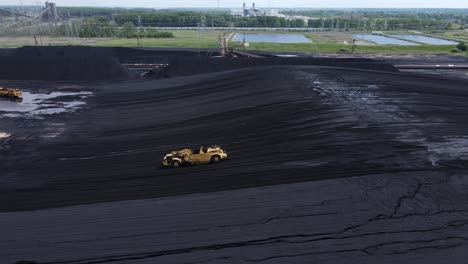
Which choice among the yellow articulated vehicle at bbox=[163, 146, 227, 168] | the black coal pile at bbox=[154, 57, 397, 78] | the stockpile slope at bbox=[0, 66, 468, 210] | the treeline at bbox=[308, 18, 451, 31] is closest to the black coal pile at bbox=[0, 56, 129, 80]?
the black coal pile at bbox=[154, 57, 397, 78]

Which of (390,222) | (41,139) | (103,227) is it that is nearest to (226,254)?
(103,227)

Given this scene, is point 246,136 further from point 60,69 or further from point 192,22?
point 192,22

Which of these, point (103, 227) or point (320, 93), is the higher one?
point (320, 93)

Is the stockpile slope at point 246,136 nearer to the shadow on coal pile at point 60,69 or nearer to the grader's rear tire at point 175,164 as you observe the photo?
the grader's rear tire at point 175,164

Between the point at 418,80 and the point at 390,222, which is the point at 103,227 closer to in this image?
the point at 390,222

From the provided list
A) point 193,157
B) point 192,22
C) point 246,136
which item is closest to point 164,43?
point 246,136

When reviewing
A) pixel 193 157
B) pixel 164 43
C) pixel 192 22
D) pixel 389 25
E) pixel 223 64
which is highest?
pixel 192 22

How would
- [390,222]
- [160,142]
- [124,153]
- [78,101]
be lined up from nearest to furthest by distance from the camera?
[390,222] → [124,153] → [160,142] → [78,101]

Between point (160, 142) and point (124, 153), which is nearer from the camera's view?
point (124, 153)

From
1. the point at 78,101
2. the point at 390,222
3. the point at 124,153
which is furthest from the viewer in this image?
the point at 78,101
